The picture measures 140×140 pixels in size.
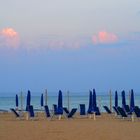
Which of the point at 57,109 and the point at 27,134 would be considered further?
the point at 57,109

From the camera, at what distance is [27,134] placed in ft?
41.3

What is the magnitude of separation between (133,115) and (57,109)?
292 centimetres

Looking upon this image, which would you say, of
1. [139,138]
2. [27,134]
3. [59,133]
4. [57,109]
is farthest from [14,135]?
[57,109]

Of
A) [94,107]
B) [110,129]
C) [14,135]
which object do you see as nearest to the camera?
[14,135]

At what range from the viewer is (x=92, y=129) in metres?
13.9

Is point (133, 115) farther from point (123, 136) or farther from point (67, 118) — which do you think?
point (123, 136)

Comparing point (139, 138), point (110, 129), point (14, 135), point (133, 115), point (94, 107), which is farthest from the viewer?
point (94, 107)

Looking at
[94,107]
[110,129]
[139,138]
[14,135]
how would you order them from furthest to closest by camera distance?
[94,107] → [110,129] → [14,135] → [139,138]

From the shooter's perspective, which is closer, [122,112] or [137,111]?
[137,111]

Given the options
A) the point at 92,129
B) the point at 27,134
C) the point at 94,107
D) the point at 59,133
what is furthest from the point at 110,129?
the point at 94,107

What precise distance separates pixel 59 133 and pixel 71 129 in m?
1.13

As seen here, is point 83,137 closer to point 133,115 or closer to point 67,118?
point 133,115

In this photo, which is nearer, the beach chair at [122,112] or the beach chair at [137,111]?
the beach chair at [137,111]

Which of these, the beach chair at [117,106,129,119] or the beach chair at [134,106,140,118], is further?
the beach chair at [117,106,129,119]
